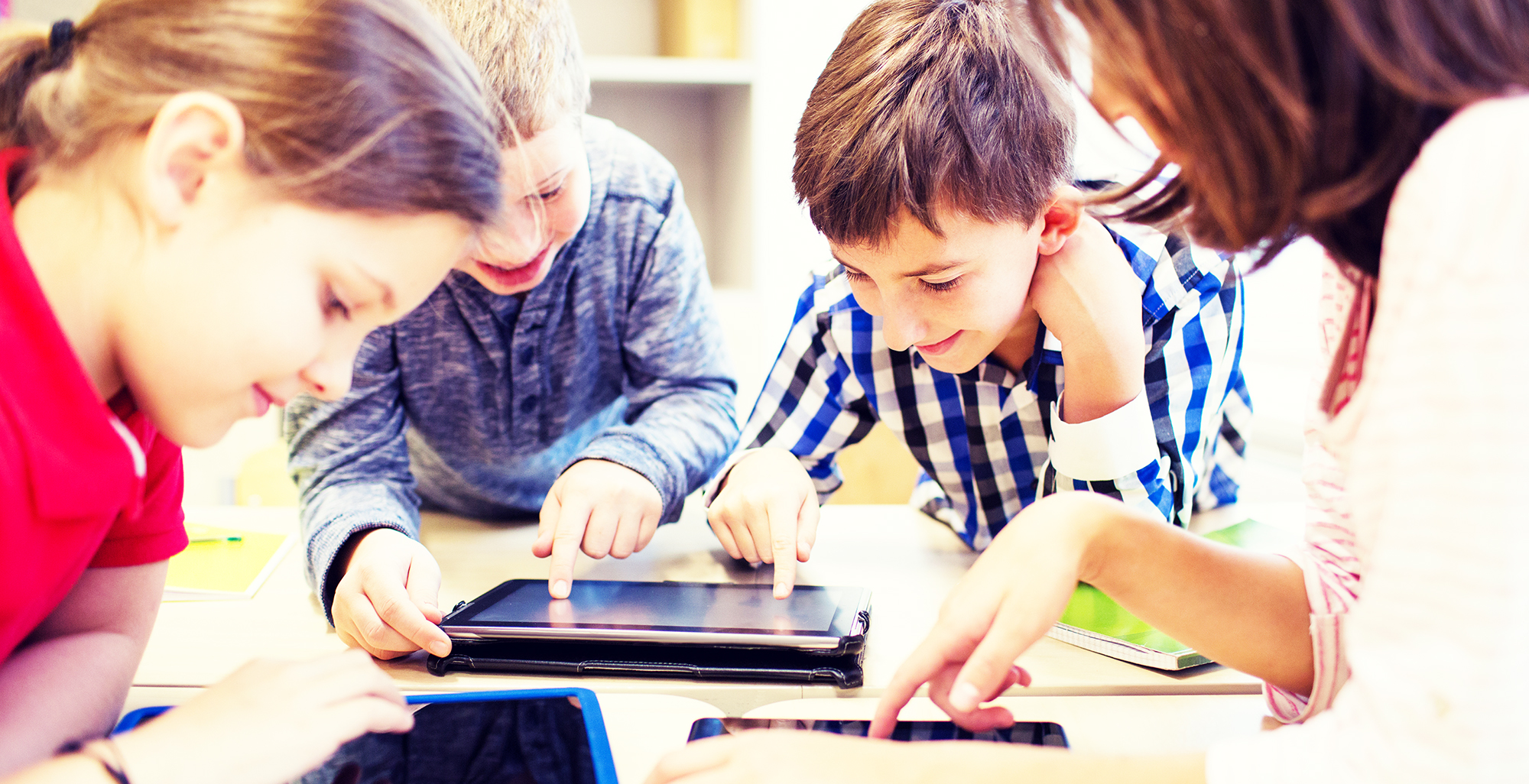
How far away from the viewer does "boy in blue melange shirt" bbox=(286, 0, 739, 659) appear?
2.77ft

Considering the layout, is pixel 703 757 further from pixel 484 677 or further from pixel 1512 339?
pixel 1512 339

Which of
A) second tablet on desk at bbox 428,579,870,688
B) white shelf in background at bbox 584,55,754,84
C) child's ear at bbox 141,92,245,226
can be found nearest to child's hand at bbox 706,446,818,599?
second tablet on desk at bbox 428,579,870,688

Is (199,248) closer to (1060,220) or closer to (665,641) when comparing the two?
(665,641)

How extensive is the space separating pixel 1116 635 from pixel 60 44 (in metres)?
0.74

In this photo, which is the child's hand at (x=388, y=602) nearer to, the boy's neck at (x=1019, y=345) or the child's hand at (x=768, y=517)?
the child's hand at (x=768, y=517)

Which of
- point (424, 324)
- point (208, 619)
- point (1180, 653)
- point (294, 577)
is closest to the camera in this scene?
point (1180, 653)

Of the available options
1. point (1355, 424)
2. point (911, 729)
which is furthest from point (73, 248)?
point (1355, 424)

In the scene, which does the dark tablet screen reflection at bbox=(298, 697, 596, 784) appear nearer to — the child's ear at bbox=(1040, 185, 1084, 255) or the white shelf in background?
the child's ear at bbox=(1040, 185, 1084, 255)

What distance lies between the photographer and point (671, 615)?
706mm

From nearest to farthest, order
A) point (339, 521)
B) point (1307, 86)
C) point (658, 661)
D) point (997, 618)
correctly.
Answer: point (1307, 86) → point (997, 618) → point (658, 661) → point (339, 521)

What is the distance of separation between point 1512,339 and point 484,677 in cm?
59

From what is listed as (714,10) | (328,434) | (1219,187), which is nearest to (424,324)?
(328,434)

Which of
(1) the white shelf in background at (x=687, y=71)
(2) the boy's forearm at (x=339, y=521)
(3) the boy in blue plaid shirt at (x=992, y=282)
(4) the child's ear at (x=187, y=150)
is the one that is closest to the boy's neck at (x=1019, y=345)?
(3) the boy in blue plaid shirt at (x=992, y=282)

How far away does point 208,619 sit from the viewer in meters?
0.78
